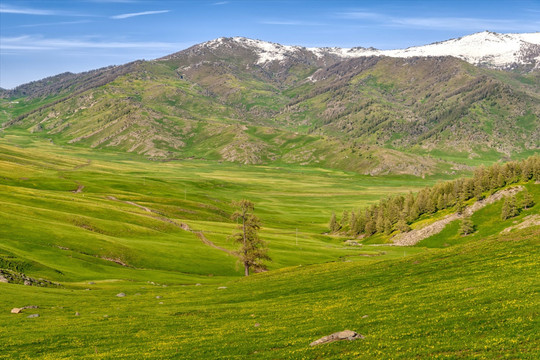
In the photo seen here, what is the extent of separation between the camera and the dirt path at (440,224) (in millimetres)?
168000

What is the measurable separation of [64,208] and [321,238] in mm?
106090

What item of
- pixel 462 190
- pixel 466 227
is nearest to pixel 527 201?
pixel 466 227

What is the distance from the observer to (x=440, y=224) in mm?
171500

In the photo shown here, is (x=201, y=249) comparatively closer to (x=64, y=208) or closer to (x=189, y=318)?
(x=64, y=208)

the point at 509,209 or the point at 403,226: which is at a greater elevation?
the point at 509,209

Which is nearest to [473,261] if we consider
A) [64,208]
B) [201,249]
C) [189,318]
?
[189,318]

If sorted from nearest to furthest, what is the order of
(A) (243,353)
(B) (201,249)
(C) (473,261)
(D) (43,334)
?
(A) (243,353), (D) (43,334), (C) (473,261), (B) (201,249)

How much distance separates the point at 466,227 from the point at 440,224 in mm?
14596

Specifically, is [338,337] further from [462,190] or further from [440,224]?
[462,190]

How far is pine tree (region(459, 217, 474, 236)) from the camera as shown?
157250 millimetres

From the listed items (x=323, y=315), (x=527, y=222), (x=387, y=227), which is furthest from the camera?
(x=387, y=227)

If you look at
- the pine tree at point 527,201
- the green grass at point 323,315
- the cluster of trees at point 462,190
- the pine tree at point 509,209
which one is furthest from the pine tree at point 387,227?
the green grass at point 323,315

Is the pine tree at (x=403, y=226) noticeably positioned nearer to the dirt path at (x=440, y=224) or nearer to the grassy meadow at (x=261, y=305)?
the dirt path at (x=440, y=224)

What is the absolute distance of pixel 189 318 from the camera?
49.8 meters
